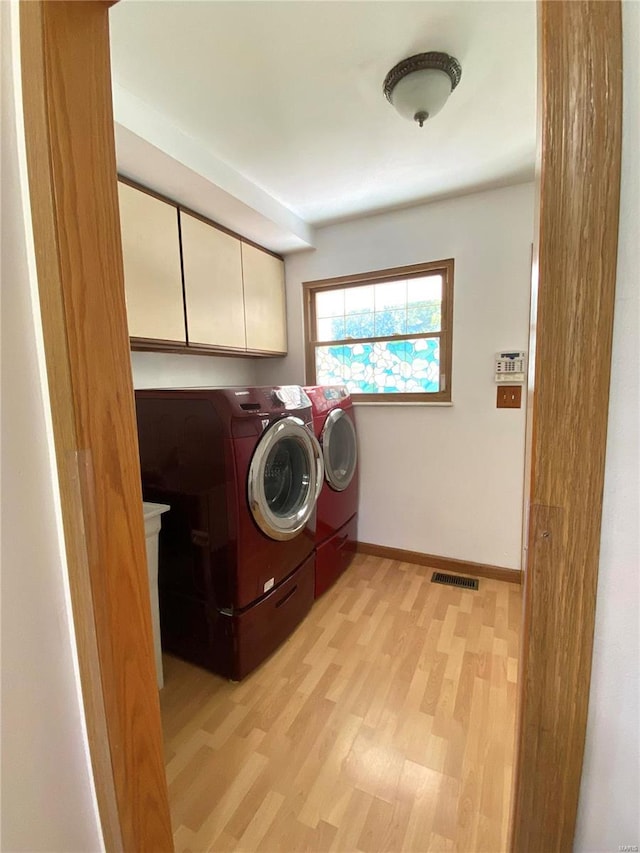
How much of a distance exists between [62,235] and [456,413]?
2.13 metres

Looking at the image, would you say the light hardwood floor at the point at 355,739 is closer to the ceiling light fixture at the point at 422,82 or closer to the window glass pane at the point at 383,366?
the window glass pane at the point at 383,366

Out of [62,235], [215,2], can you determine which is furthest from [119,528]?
[215,2]

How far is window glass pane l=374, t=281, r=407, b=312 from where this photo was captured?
241cm

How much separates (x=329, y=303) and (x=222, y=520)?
182 centimetres

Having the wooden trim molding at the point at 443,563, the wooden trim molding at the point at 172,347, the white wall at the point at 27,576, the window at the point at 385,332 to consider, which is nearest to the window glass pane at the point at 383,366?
the window at the point at 385,332

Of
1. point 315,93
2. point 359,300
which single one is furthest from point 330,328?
point 315,93

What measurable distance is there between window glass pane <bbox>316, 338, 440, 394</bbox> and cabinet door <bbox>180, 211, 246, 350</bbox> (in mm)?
713

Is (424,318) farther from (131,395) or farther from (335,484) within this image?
(131,395)

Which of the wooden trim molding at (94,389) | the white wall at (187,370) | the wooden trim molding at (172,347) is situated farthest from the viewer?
the white wall at (187,370)

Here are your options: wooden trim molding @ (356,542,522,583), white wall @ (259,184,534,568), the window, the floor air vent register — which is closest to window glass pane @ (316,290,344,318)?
the window

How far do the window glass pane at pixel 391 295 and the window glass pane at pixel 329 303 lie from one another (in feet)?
0.89

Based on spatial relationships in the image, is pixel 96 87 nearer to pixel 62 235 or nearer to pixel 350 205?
pixel 62 235

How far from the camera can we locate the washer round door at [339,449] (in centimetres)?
212

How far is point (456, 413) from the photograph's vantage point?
7.47 feet
